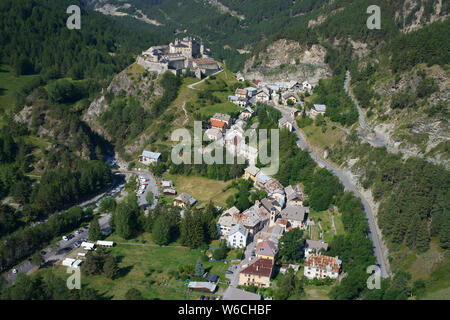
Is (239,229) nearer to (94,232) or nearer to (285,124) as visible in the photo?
(94,232)

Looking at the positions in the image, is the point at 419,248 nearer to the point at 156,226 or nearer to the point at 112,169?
the point at 156,226

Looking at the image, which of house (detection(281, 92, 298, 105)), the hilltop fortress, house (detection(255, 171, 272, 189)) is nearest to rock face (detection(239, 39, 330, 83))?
the hilltop fortress

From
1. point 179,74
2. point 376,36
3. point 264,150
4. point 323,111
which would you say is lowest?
point 264,150

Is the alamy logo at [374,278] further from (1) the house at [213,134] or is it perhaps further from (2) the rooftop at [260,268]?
(1) the house at [213,134]

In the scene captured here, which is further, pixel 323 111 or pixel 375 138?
pixel 323 111

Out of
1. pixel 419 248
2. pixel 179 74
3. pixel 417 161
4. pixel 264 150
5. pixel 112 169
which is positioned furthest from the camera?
pixel 179 74

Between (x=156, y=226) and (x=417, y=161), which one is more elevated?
(x=417, y=161)
